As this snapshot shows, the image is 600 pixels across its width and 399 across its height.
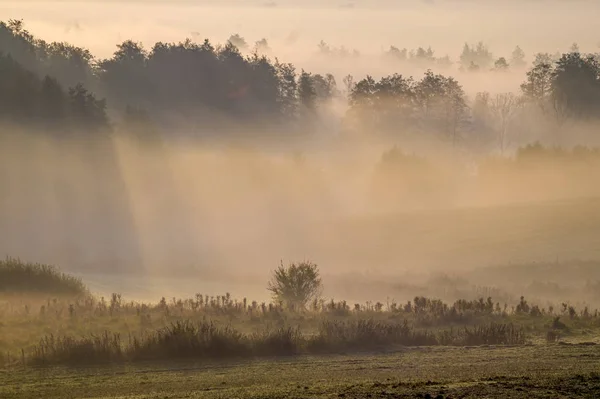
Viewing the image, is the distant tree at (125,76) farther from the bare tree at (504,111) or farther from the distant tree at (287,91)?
the bare tree at (504,111)

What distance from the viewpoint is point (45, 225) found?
7594 centimetres

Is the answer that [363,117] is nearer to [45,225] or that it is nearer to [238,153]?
[238,153]

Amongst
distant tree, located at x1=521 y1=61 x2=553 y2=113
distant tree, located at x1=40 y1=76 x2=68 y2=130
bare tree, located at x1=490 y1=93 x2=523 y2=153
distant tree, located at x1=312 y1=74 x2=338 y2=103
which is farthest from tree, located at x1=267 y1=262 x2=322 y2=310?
distant tree, located at x1=312 y1=74 x2=338 y2=103

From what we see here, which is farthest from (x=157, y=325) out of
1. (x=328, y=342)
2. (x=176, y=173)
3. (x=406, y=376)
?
(x=176, y=173)

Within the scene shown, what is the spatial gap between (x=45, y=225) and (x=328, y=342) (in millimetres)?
60379

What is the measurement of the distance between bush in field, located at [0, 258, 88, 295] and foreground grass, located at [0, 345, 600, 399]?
18.3m

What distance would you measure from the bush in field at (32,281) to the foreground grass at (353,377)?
18287 mm

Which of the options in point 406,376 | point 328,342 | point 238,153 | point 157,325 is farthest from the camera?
point 238,153

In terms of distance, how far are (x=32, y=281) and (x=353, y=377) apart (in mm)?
24191

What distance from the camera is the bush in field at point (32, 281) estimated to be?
1407 inches

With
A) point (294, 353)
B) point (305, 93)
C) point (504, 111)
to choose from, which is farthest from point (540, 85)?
point (294, 353)

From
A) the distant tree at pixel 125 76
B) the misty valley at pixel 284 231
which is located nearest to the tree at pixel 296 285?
the misty valley at pixel 284 231

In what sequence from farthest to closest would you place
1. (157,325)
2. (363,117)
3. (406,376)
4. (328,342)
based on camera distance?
(363,117) → (157,325) → (328,342) → (406,376)

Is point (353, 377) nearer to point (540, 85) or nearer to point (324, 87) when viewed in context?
point (540, 85)
